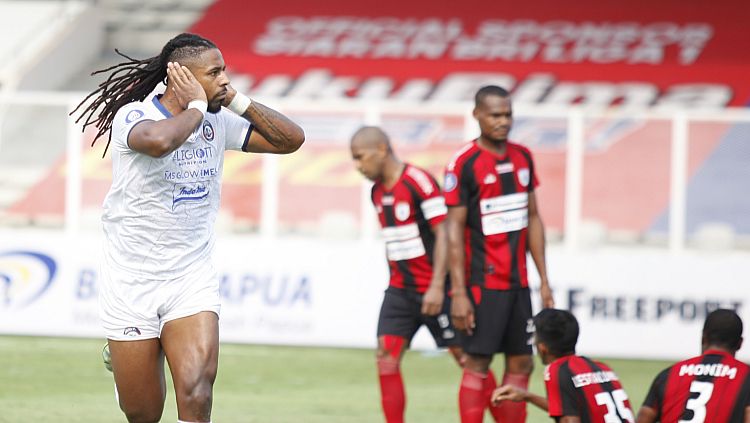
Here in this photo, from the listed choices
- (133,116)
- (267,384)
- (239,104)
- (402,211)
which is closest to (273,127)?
(239,104)

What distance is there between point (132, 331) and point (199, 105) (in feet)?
3.34

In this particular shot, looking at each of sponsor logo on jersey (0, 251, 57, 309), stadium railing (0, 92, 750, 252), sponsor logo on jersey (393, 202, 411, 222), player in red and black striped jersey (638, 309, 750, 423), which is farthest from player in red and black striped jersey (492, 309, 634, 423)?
sponsor logo on jersey (0, 251, 57, 309)

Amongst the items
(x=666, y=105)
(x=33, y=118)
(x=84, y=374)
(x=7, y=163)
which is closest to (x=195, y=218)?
(x=84, y=374)

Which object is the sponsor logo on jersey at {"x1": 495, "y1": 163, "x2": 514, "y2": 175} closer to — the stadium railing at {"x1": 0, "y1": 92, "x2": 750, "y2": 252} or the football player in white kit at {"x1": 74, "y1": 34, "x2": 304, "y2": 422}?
the football player in white kit at {"x1": 74, "y1": 34, "x2": 304, "y2": 422}

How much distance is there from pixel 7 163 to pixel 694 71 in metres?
11.8

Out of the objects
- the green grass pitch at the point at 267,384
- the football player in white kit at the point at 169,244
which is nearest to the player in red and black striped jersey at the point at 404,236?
the green grass pitch at the point at 267,384

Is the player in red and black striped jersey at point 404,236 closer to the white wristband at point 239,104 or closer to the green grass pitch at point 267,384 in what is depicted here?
the green grass pitch at point 267,384

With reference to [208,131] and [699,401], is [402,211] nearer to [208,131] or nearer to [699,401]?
[208,131]

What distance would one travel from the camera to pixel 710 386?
5902 mm

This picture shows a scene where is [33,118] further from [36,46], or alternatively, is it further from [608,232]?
[36,46]

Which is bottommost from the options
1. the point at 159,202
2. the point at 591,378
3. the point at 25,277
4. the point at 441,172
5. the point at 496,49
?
the point at 591,378

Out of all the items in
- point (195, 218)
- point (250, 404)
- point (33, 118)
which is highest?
point (33, 118)

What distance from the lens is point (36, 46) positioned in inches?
928

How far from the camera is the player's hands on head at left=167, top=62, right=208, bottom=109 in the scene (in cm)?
570
